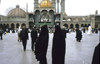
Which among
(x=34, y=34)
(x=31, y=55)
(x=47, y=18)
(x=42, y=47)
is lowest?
(x=31, y=55)

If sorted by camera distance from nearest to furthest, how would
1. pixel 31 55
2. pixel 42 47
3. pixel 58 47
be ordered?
pixel 58 47 < pixel 42 47 < pixel 31 55

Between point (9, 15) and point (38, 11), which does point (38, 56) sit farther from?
point (9, 15)

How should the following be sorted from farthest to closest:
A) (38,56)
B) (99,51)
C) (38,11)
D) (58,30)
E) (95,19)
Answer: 1. (95,19)
2. (38,11)
3. (38,56)
4. (58,30)
5. (99,51)

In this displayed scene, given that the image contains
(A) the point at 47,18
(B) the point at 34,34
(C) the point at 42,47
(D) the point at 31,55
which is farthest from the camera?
(A) the point at 47,18

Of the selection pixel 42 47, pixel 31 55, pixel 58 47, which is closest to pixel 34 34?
pixel 31 55

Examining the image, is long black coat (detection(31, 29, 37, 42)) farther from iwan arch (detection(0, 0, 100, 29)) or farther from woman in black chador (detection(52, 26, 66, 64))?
iwan arch (detection(0, 0, 100, 29))

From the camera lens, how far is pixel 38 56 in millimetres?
4488

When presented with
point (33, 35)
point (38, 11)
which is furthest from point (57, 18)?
point (33, 35)

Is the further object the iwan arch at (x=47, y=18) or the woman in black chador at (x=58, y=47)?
the iwan arch at (x=47, y=18)

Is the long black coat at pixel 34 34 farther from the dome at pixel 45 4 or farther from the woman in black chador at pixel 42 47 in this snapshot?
the dome at pixel 45 4

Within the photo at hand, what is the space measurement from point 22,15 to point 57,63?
56241 millimetres

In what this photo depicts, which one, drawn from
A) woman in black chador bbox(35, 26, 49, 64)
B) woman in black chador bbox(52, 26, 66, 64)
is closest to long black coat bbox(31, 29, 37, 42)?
woman in black chador bbox(35, 26, 49, 64)

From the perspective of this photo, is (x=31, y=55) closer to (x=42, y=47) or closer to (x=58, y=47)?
(x=42, y=47)

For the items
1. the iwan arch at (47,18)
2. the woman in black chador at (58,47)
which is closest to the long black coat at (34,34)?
the woman in black chador at (58,47)
